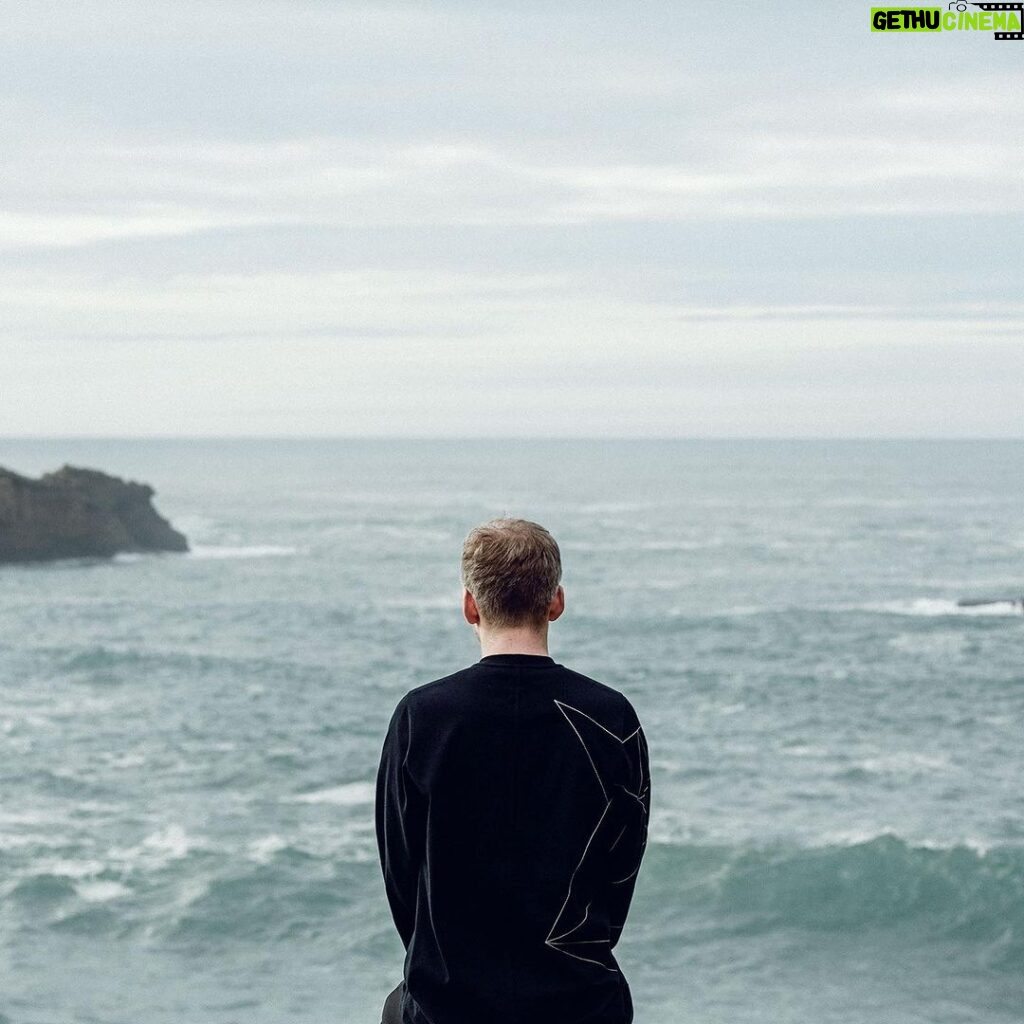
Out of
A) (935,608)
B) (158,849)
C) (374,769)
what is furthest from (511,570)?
(935,608)

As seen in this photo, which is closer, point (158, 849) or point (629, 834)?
point (629, 834)

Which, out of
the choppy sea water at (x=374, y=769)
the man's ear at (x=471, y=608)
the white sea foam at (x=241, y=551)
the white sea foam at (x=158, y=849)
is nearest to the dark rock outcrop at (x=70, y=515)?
the choppy sea water at (x=374, y=769)

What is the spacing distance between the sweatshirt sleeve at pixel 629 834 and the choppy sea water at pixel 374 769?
19.0 m

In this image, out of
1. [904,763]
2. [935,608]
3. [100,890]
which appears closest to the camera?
[100,890]

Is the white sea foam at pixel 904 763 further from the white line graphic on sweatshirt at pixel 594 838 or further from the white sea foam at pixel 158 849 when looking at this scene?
the white line graphic on sweatshirt at pixel 594 838

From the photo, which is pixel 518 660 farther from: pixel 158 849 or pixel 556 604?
pixel 158 849

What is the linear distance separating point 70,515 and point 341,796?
49739 millimetres

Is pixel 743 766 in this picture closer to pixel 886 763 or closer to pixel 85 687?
pixel 886 763

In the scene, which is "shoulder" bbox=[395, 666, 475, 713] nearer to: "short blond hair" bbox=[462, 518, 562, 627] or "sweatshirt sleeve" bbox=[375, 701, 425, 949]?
"sweatshirt sleeve" bbox=[375, 701, 425, 949]

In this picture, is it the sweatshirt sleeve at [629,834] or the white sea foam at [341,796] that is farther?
the white sea foam at [341,796]

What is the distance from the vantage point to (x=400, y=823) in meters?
3.71

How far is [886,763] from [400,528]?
79.4 metres

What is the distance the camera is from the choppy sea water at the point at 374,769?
23.6 m

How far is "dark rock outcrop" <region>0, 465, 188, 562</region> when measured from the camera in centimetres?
7400
